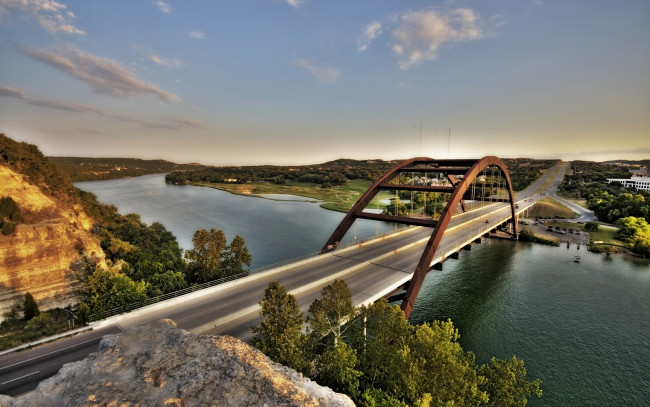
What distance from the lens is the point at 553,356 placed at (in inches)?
931

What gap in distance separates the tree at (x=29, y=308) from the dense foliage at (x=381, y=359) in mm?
21842

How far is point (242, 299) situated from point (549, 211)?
8776 centimetres

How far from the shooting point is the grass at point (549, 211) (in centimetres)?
7738

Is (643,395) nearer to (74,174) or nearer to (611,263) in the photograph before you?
(611,263)

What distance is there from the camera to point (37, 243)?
25891 millimetres

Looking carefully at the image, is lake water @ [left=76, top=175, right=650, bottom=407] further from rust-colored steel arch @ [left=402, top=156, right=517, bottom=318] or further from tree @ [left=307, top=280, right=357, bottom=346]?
tree @ [left=307, top=280, right=357, bottom=346]

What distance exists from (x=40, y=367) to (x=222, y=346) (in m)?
13.9

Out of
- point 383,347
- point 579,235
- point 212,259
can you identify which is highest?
point 212,259

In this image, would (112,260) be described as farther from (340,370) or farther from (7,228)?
(340,370)

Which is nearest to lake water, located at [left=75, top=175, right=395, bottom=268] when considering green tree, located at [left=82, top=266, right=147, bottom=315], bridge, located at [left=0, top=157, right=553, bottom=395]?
bridge, located at [left=0, top=157, right=553, bottom=395]

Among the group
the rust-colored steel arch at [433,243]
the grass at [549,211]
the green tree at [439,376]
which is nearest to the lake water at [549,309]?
the rust-colored steel arch at [433,243]

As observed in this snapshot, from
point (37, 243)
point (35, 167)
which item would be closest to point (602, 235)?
point (37, 243)

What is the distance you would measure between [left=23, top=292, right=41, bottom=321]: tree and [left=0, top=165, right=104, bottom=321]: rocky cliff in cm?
128

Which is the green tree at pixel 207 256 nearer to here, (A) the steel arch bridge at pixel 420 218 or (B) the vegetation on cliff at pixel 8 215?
(A) the steel arch bridge at pixel 420 218
